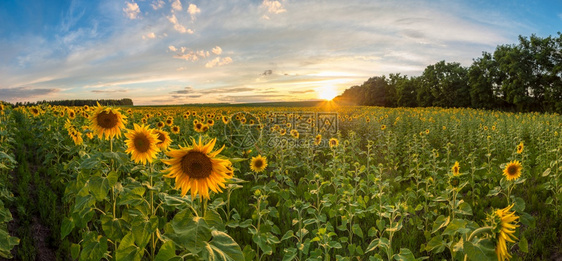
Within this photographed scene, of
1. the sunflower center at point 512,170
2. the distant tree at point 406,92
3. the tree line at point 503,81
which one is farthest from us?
the distant tree at point 406,92

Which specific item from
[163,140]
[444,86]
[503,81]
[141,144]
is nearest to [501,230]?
[141,144]

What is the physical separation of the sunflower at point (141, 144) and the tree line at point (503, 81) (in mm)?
48313

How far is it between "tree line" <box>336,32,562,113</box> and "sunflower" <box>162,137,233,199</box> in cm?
4838

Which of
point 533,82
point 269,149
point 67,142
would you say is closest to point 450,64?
point 533,82

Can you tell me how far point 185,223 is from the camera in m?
1.69

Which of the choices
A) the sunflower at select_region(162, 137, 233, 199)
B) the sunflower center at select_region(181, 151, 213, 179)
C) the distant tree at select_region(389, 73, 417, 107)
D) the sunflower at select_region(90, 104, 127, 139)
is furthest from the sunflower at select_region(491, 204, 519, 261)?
the distant tree at select_region(389, 73, 417, 107)

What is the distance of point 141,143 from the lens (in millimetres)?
2803

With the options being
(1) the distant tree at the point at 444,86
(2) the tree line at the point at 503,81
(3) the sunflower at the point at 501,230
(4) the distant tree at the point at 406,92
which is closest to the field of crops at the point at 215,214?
(3) the sunflower at the point at 501,230

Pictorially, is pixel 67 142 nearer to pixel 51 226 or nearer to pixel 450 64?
pixel 51 226

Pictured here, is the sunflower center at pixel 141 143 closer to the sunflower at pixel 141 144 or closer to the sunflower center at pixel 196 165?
the sunflower at pixel 141 144

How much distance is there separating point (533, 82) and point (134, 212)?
51.5 meters

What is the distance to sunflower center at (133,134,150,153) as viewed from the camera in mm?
2803

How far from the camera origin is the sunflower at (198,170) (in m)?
1.95

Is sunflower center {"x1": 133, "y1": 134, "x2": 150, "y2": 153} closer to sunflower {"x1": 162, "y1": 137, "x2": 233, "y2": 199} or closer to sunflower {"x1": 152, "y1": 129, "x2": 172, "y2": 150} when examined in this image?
sunflower {"x1": 152, "y1": 129, "x2": 172, "y2": 150}
